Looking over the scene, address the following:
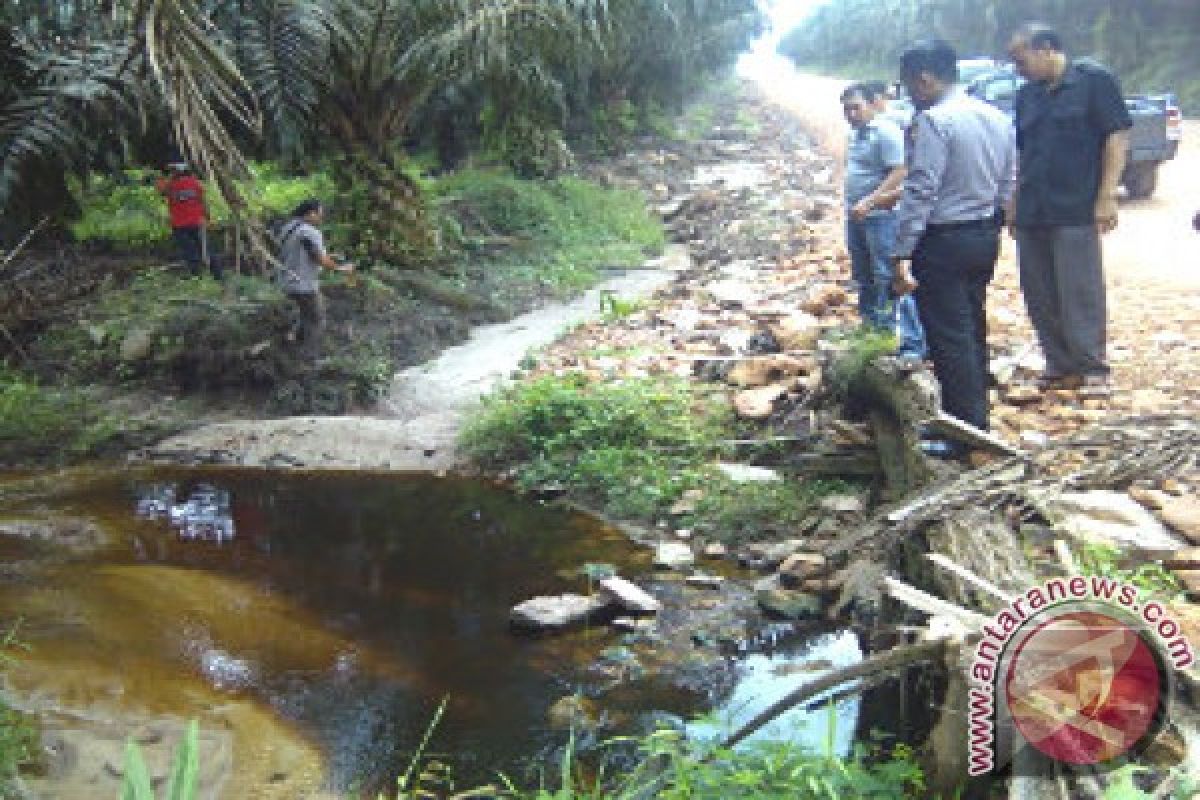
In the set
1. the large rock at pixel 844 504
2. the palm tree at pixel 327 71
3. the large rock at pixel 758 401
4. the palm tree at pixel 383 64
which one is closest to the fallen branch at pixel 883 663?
the large rock at pixel 844 504

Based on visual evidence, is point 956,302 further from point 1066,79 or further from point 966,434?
point 1066,79

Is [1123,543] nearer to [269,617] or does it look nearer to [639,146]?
[269,617]

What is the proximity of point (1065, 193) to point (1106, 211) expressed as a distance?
8.5 inches

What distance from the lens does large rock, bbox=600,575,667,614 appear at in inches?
191

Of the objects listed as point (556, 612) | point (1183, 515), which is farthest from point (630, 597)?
point (1183, 515)

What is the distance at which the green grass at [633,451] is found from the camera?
5750mm

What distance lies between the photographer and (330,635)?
475 centimetres

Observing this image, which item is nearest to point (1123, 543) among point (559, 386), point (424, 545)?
point (424, 545)

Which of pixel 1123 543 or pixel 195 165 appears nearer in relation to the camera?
pixel 195 165

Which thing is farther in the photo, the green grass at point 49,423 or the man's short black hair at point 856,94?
the green grass at point 49,423

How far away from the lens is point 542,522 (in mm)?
6043

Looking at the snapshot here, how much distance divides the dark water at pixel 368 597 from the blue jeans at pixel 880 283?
206 centimetres

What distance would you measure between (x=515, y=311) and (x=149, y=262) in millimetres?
3540

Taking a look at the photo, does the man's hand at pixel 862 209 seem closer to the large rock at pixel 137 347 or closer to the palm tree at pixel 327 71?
the palm tree at pixel 327 71
